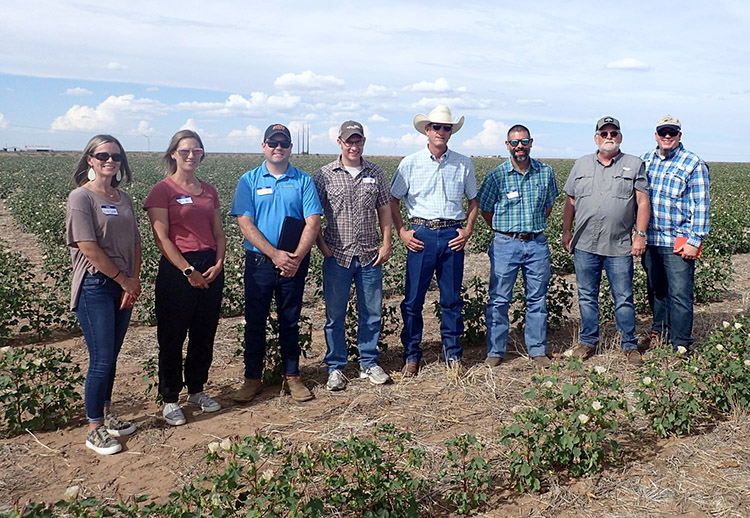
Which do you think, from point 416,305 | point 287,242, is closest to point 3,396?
point 287,242

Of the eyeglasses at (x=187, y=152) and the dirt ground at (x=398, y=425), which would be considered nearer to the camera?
the dirt ground at (x=398, y=425)

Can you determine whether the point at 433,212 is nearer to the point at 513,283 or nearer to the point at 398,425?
the point at 513,283

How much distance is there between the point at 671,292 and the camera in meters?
5.33

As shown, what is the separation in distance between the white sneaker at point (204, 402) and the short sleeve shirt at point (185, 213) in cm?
121

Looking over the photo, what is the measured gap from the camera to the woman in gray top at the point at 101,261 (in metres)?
3.72

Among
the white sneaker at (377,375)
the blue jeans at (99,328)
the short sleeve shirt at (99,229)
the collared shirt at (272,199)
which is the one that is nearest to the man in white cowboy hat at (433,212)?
the white sneaker at (377,375)

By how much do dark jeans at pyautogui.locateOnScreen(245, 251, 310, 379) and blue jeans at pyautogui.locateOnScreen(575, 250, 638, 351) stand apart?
2.58 m

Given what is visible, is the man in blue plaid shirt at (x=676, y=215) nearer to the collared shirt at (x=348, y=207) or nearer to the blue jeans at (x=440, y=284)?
the blue jeans at (x=440, y=284)

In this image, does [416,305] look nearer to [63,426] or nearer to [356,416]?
[356,416]

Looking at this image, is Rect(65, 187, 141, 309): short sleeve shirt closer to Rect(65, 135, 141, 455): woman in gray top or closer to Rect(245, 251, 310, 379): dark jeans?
Rect(65, 135, 141, 455): woman in gray top

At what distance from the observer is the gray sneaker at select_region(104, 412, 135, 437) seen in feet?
13.6

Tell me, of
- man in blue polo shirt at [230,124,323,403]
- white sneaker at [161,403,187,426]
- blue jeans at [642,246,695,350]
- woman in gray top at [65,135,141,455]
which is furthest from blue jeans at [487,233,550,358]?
woman in gray top at [65,135,141,455]

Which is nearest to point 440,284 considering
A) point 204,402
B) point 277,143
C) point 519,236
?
point 519,236

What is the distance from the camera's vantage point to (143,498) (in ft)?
8.09
